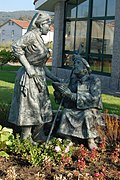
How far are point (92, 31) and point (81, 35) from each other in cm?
97

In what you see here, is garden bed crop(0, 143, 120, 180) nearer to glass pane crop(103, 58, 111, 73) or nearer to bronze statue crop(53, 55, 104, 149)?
bronze statue crop(53, 55, 104, 149)

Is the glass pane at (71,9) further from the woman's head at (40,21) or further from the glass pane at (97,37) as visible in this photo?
the woman's head at (40,21)

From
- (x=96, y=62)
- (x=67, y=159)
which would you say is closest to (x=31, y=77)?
(x=67, y=159)

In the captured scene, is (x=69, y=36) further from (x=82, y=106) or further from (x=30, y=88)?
(x=30, y=88)

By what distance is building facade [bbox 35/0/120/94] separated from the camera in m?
14.6

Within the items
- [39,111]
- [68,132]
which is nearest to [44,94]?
[39,111]

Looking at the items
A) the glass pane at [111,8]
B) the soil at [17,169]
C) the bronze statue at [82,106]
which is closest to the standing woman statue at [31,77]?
the bronze statue at [82,106]

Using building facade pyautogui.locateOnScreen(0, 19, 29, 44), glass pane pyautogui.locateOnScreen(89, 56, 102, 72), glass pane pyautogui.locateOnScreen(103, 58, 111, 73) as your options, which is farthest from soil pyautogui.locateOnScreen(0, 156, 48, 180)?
building facade pyautogui.locateOnScreen(0, 19, 29, 44)

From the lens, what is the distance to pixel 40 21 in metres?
5.01

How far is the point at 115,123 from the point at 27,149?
1515mm

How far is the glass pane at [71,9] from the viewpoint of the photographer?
1791 cm

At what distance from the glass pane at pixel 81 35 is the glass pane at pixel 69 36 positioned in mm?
401

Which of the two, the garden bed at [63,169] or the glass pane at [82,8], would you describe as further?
the glass pane at [82,8]

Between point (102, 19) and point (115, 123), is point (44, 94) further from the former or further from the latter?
point (102, 19)
